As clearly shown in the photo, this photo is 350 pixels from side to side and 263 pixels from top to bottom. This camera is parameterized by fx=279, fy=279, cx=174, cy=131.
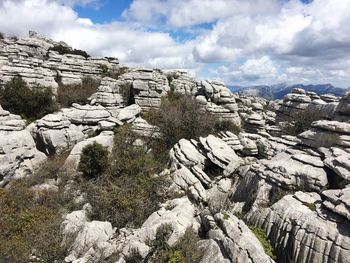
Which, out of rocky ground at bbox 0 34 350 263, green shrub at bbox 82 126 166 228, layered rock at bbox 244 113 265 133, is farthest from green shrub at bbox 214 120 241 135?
green shrub at bbox 82 126 166 228

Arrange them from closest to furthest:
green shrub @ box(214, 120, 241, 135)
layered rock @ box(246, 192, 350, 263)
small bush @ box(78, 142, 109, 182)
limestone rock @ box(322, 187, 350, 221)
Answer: layered rock @ box(246, 192, 350, 263) < limestone rock @ box(322, 187, 350, 221) < small bush @ box(78, 142, 109, 182) < green shrub @ box(214, 120, 241, 135)

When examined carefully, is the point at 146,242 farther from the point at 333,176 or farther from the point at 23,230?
the point at 333,176

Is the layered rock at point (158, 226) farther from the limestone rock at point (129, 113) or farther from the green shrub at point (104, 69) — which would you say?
the green shrub at point (104, 69)

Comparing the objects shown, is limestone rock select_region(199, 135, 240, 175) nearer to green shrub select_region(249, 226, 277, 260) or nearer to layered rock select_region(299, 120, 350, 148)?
Answer: layered rock select_region(299, 120, 350, 148)

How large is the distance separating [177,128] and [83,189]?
33.4 feet

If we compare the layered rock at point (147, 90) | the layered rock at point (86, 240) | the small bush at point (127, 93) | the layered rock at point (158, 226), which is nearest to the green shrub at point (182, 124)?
the layered rock at point (147, 90)

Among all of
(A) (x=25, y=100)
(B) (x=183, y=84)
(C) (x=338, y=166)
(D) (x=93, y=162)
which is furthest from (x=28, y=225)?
(B) (x=183, y=84)

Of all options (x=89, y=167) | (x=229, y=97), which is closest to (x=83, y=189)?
(x=89, y=167)

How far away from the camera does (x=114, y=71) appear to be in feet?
137

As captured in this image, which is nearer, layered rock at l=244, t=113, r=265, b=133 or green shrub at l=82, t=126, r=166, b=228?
green shrub at l=82, t=126, r=166, b=228

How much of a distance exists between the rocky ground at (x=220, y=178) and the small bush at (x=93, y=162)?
1510 millimetres

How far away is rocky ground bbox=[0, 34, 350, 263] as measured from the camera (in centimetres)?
1123

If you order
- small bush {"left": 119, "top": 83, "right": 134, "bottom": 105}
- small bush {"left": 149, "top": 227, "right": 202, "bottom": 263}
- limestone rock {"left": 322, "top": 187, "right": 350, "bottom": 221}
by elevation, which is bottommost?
Result: small bush {"left": 149, "top": 227, "right": 202, "bottom": 263}

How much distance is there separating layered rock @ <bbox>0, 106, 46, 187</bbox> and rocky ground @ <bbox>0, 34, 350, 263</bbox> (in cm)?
7
